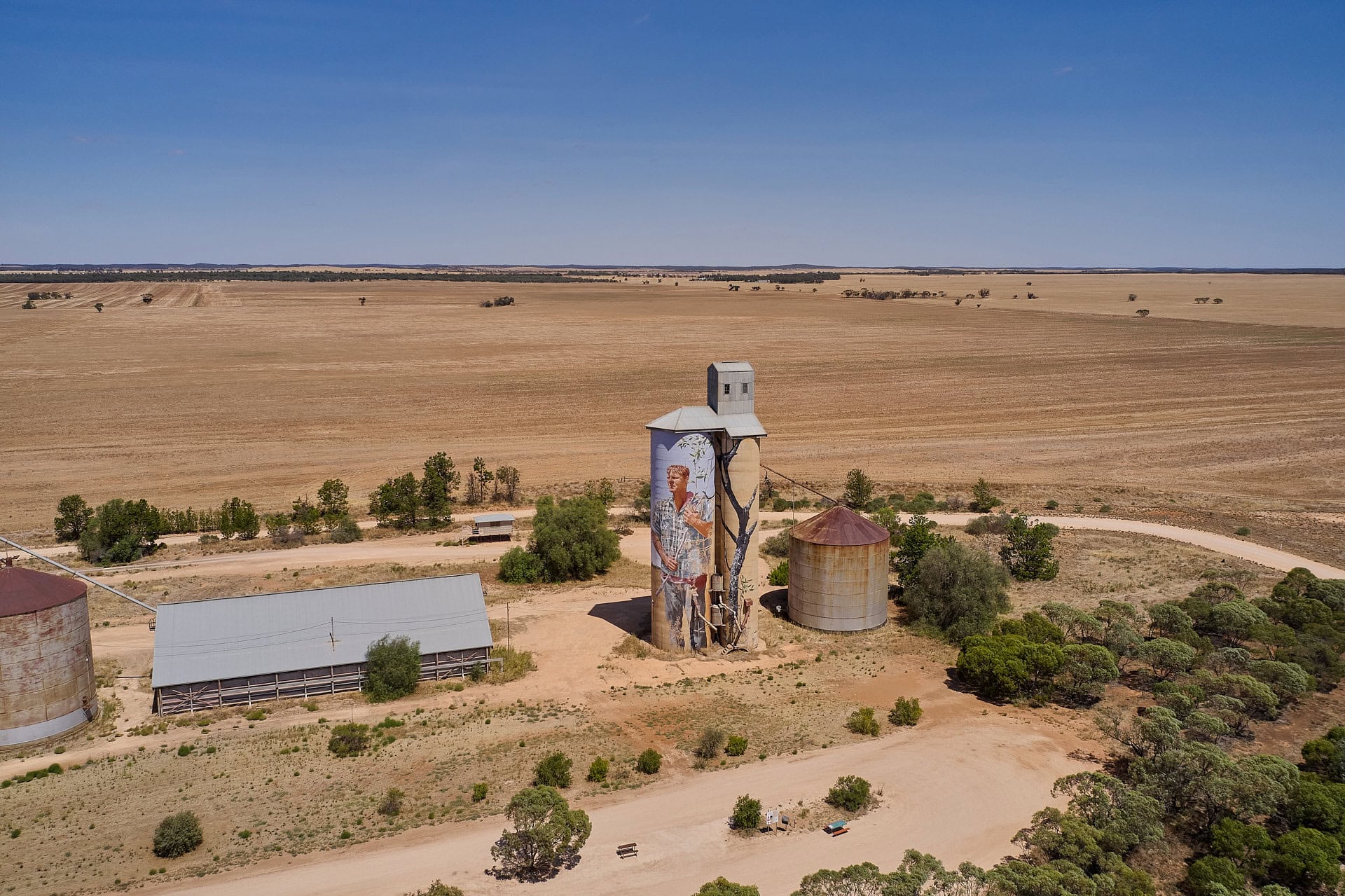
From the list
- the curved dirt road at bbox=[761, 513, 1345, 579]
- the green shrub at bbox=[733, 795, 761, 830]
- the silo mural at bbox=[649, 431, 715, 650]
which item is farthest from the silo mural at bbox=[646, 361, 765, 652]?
the curved dirt road at bbox=[761, 513, 1345, 579]

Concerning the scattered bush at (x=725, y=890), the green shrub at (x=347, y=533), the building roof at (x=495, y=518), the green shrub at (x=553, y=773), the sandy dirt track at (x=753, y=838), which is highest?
the building roof at (x=495, y=518)

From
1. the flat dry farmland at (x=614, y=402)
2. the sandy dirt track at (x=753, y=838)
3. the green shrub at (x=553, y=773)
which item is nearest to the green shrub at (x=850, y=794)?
the sandy dirt track at (x=753, y=838)

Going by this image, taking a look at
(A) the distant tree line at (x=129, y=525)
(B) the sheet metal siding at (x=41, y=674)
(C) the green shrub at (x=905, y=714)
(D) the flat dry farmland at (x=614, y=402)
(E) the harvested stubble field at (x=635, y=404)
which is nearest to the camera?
(B) the sheet metal siding at (x=41, y=674)

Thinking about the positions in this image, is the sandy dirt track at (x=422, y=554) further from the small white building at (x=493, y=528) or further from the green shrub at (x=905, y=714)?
the green shrub at (x=905, y=714)

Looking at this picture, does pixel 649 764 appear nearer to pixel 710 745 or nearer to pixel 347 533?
pixel 710 745

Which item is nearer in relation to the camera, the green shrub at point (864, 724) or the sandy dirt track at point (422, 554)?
the green shrub at point (864, 724)

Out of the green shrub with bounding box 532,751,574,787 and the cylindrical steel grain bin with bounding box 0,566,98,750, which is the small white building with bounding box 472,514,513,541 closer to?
the cylindrical steel grain bin with bounding box 0,566,98,750

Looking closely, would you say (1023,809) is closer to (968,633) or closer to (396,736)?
(968,633)

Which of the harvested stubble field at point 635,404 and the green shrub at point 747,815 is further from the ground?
the harvested stubble field at point 635,404

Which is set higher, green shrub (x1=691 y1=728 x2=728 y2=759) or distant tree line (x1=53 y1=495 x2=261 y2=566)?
distant tree line (x1=53 y1=495 x2=261 y2=566)
